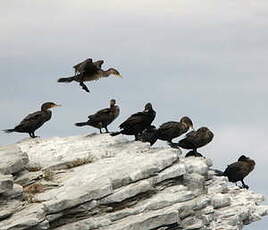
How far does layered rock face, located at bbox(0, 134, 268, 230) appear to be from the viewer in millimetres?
27266

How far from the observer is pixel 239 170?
39.8m

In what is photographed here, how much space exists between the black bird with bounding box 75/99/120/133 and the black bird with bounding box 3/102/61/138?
4.61 ft

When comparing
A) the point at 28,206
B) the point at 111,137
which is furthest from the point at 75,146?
the point at 28,206

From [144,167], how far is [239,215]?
618 cm

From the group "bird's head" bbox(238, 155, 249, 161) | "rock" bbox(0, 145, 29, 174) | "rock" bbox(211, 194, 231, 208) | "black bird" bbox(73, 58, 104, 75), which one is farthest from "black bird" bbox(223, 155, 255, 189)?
"rock" bbox(0, 145, 29, 174)

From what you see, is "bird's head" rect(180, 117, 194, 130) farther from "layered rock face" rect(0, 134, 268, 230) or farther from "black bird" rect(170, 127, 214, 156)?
"layered rock face" rect(0, 134, 268, 230)

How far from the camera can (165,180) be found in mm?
30984

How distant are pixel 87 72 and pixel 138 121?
4.27 m

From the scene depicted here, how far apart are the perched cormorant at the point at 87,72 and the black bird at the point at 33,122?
218 cm

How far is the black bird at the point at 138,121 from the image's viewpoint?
115 feet

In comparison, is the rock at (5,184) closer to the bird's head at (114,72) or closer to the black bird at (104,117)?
the black bird at (104,117)

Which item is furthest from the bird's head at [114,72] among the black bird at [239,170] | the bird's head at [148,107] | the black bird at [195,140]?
the black bird at [239,170]

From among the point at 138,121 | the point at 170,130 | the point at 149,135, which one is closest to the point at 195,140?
the point at 170,130

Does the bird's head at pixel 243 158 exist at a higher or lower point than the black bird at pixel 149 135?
lower
